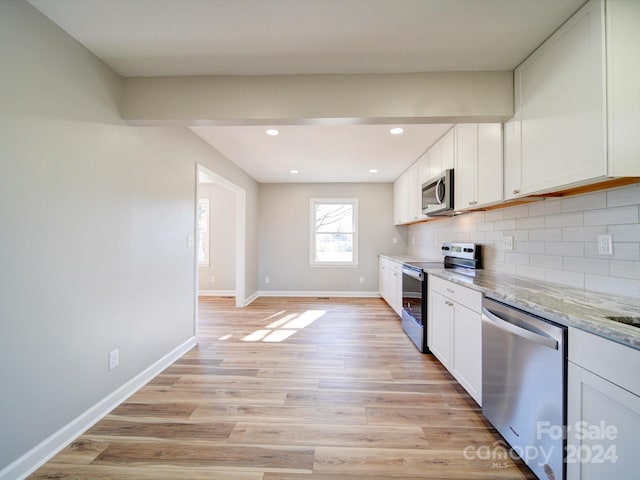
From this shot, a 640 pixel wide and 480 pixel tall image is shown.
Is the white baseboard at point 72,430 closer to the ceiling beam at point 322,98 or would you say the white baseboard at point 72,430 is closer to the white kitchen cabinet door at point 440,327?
the ceiling beam at point 322,98

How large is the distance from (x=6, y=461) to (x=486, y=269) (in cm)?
357

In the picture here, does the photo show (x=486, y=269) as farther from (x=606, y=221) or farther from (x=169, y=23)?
(x=169, y=23)

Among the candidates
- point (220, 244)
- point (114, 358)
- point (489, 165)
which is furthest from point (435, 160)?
Result: point (220, 244)

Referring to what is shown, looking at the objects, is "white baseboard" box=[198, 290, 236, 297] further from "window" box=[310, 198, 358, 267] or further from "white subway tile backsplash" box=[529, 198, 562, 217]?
"white subway tile backsplash" box=[529, 198, 562, 217]

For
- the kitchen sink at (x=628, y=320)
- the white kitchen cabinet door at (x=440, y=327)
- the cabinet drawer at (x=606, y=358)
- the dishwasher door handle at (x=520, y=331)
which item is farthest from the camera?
the white kitchen cabinet door at (x=440, y=327)

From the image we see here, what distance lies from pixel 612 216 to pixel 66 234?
316 centimetres

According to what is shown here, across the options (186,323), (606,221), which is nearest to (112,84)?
A: (186,323)

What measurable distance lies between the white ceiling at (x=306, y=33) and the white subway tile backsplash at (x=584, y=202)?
994mm

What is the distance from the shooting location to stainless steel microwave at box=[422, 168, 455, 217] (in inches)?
110

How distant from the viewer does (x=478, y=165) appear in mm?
2303

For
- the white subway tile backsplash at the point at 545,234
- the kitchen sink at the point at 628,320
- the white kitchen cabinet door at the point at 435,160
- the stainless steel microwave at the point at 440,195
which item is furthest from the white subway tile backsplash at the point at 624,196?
the white kitchen cabinet door at the point at 435,160

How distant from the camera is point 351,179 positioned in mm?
5340

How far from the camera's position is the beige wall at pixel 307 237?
569 centimetres

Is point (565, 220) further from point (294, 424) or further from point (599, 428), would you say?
point (294, 424)
